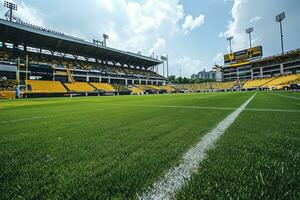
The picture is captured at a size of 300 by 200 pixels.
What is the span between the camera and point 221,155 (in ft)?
6.31

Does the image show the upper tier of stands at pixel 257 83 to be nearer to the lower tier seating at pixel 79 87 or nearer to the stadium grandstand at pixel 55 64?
the stadium grandstand at pixel 55 64

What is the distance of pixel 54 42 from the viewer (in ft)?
135

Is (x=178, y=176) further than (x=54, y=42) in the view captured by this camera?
No

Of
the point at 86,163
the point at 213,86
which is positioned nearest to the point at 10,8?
the point at 86,163

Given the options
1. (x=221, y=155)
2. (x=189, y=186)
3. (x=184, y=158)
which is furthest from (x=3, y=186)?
(x=221, y=155)

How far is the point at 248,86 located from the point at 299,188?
69.4 m

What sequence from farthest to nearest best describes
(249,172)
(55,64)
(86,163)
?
(55,64) → (86,163) → (249,172)

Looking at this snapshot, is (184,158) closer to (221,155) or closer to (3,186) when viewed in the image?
(221,155)

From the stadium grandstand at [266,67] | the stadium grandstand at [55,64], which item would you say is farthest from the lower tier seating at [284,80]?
the stadium grandstand at [55,64]

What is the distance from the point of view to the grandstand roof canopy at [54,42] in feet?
109

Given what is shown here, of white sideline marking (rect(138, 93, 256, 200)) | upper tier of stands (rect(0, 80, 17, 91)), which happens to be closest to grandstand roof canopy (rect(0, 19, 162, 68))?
upper tier of stands (rect(0, 80, 17, 91))

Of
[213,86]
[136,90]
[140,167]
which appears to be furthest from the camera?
[213,86]

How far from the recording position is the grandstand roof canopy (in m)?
33.3

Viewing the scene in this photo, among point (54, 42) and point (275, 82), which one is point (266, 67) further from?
point (54, 42)
